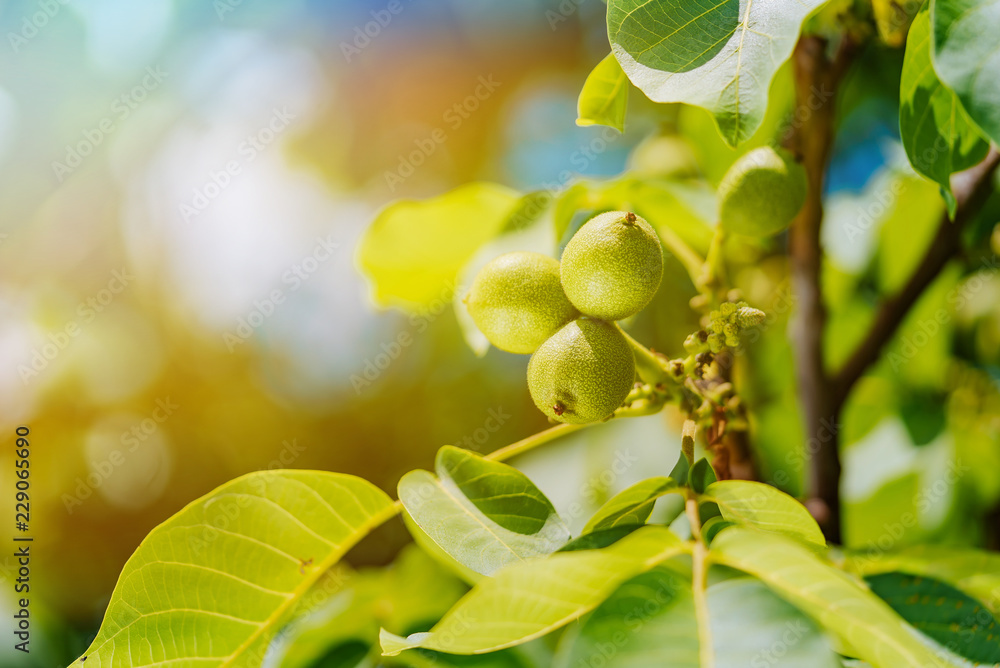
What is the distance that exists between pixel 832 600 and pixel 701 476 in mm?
233

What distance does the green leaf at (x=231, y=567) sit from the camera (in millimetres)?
728

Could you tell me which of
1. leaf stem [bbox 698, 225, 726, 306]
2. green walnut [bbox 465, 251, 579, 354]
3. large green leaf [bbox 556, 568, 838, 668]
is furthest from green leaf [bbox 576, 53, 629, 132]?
large green leaf [bbox 556, 568, 838, 668]

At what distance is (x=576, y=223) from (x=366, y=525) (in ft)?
2.44

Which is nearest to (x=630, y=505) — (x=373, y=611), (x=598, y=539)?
(x=598, y=539)

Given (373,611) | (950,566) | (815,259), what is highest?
(815,259)

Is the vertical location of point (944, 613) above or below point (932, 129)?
below

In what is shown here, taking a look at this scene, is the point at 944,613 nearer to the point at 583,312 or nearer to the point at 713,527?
→ the point at 713,527

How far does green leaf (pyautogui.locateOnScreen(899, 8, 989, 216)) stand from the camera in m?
0.75

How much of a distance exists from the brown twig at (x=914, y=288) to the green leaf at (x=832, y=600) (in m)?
0.76

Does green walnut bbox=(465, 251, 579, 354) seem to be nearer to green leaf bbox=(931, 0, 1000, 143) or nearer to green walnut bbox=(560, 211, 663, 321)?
green walnut bbox=(560, 211, 663, 321)

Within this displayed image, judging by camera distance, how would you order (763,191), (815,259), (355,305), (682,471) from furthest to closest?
(355,305) < (815,259) < (763,191) < (682,471)

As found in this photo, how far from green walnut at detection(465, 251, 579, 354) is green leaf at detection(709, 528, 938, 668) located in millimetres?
345

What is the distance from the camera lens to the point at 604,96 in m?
0.78

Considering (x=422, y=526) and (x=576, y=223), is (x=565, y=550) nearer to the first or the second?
(x=422, y=526)
